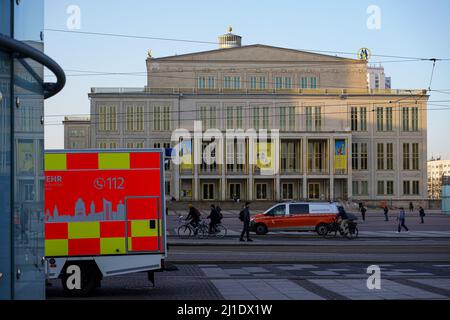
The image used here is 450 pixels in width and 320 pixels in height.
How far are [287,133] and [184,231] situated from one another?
51.3 m

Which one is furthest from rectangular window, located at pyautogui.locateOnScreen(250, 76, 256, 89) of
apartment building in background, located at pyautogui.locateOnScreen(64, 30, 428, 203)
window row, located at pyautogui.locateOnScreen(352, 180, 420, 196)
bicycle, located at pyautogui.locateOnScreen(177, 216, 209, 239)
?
bicycle, located at pyautogui.locateOnScreen(177, 216, 209, 239)

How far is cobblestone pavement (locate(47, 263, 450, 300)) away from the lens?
41.8ft

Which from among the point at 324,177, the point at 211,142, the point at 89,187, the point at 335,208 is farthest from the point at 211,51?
the point at 89,187

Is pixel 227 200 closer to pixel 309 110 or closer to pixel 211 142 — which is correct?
pixel 211 142

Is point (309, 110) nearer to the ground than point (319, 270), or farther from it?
farther from it

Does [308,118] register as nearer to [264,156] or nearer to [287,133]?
[287,133]

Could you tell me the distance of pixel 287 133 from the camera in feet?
282

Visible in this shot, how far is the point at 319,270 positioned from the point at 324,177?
6923cm

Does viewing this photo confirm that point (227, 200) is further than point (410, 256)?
Yes

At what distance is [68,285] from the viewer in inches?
503

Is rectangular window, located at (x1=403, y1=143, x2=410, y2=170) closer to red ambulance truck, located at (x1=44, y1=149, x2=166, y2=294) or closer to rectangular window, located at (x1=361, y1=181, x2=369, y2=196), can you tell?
rectangular window, located at (x1=361, y1=181, x2=369, y2=196)

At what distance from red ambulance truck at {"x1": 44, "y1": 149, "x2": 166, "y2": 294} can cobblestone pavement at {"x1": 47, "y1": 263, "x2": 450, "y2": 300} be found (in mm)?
699

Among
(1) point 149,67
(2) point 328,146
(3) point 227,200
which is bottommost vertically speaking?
(3) point 227,200

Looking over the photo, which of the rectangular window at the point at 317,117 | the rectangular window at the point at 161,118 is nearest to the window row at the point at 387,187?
the rectangular window at the point at 317,117
